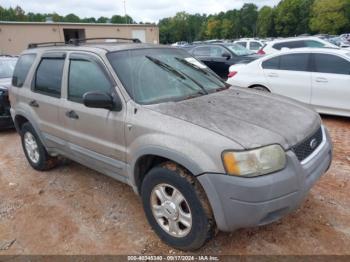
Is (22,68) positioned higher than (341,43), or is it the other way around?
(22,68)

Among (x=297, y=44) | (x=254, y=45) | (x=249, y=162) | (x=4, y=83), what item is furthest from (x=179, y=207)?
(x=254, y=45)

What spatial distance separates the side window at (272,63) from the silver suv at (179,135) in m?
3.75

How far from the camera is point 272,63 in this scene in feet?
23.6

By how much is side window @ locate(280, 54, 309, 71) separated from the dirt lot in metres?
2.70

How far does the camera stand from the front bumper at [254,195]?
230 cm

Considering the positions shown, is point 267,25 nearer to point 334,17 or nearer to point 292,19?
point 292,19

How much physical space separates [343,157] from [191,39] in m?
99.9

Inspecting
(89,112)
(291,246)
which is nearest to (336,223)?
(291,246)

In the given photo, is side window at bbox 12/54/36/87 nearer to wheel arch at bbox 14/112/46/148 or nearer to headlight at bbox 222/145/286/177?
wheel arch at bbox 14/112/46/148

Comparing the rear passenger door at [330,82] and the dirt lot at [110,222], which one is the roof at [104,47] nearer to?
the dirt lot at [110,222]

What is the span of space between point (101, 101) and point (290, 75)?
5.06 m

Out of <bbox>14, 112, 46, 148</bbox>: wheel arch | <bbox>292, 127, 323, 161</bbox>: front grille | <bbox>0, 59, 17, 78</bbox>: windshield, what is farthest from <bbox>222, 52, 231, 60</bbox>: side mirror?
<bbox>292, 127, 323, 161</bbox>: front grille

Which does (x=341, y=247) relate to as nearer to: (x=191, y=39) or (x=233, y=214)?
(x=233, y=214)

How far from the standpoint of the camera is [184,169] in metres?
2.63
